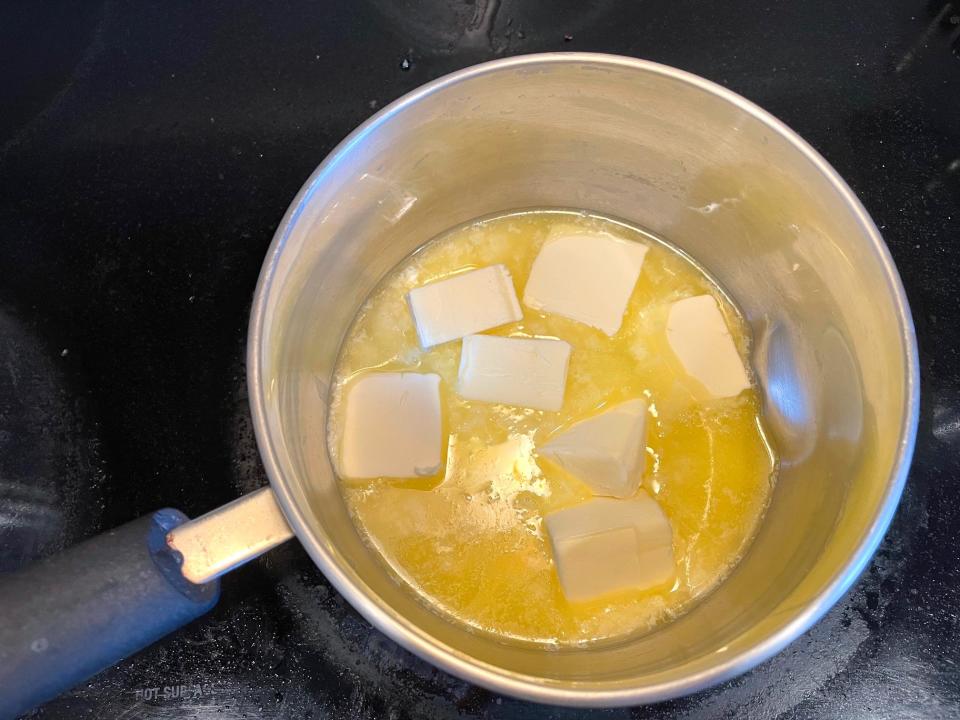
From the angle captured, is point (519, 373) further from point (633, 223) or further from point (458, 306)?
point (633, 223)

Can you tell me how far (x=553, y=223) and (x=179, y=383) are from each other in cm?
67

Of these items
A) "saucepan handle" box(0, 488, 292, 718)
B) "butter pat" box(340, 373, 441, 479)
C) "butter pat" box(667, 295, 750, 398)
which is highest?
"butter pat" box(667, 295, 750, 398)

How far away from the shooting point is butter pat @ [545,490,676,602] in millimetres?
1036

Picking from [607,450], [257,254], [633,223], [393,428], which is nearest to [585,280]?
[633,223]

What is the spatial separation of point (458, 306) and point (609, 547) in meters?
0.43

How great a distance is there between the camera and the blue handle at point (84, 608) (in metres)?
0.73

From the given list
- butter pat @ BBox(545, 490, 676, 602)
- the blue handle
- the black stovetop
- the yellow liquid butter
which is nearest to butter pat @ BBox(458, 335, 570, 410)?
the yellow liquid butter

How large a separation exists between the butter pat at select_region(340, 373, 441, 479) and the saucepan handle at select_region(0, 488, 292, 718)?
33 cm

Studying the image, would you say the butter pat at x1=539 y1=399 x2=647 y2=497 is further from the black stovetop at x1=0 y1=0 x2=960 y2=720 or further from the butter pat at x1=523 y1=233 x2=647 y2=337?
the black stovetop at x1=0 y1=0 x2=960 y2=720

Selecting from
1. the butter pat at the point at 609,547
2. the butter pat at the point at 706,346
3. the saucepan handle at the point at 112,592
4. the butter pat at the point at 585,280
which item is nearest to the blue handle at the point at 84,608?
the saucepan handle at the point at 112,592

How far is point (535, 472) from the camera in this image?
3.70 feet

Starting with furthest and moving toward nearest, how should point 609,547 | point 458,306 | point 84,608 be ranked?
1. point 458,306
2. point 609,547
3. point 84,608

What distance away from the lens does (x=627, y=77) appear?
0.94 meters

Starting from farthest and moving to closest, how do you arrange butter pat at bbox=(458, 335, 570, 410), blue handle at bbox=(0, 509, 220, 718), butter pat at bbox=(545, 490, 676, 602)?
butter pat at bbox=(458, 335, 570, 410)
butter pat at bbox=(545, 490, 676, 602)
blue handle at bbox=(0, 509, 220, 718)
